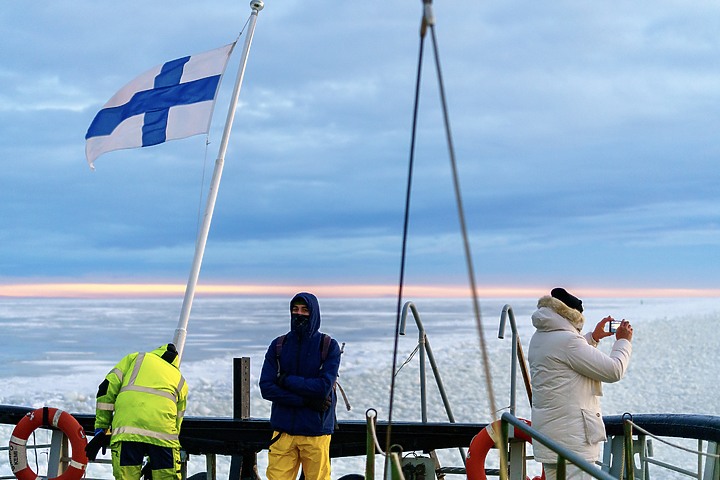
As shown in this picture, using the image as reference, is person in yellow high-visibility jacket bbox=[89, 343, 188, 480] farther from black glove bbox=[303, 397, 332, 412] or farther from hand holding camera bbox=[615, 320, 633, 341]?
hand holding camera bbox=[615, 320, 633, 341]

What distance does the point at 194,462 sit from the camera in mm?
17500

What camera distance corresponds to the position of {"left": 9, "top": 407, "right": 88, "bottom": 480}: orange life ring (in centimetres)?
611

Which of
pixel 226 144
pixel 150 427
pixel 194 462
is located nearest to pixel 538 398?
pixel 150 427

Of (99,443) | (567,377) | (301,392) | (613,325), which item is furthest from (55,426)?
(613,325)

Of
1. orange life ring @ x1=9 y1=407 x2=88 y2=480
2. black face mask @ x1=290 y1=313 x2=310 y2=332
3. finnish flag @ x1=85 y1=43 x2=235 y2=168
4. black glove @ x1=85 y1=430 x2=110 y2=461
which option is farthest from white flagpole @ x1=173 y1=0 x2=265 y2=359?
black face mask @ x1=290 y1=313 x2=310 y2=332

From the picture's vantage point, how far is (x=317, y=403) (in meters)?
5.08

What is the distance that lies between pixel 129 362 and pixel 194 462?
13135 millimetres

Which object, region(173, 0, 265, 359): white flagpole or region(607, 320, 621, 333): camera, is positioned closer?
region(607, 320, 621, 333): camera

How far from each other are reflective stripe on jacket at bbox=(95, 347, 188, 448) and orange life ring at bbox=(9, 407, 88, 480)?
1181 millimetres

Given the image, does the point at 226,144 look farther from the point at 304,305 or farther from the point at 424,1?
the point at 424,1

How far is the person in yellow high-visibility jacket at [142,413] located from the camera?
16.4 feet

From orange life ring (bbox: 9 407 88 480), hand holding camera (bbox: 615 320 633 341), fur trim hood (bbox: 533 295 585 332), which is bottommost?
orange life ring (bbox: 9 407 88 480)

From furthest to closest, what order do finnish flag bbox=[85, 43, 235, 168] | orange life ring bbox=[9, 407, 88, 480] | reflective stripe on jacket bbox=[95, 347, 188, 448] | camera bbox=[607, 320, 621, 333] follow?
1. finnish flag bbox=[85, 43, 235, 168]
2. orange life ring bbox=[9, 407, 88, 480]
3. reflective stripe on jacket bbox=[95, 347, 188, 448]
4. camera bbox=[607, 320, 621, 333]

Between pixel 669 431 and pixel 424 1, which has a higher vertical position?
pixel 424 1
